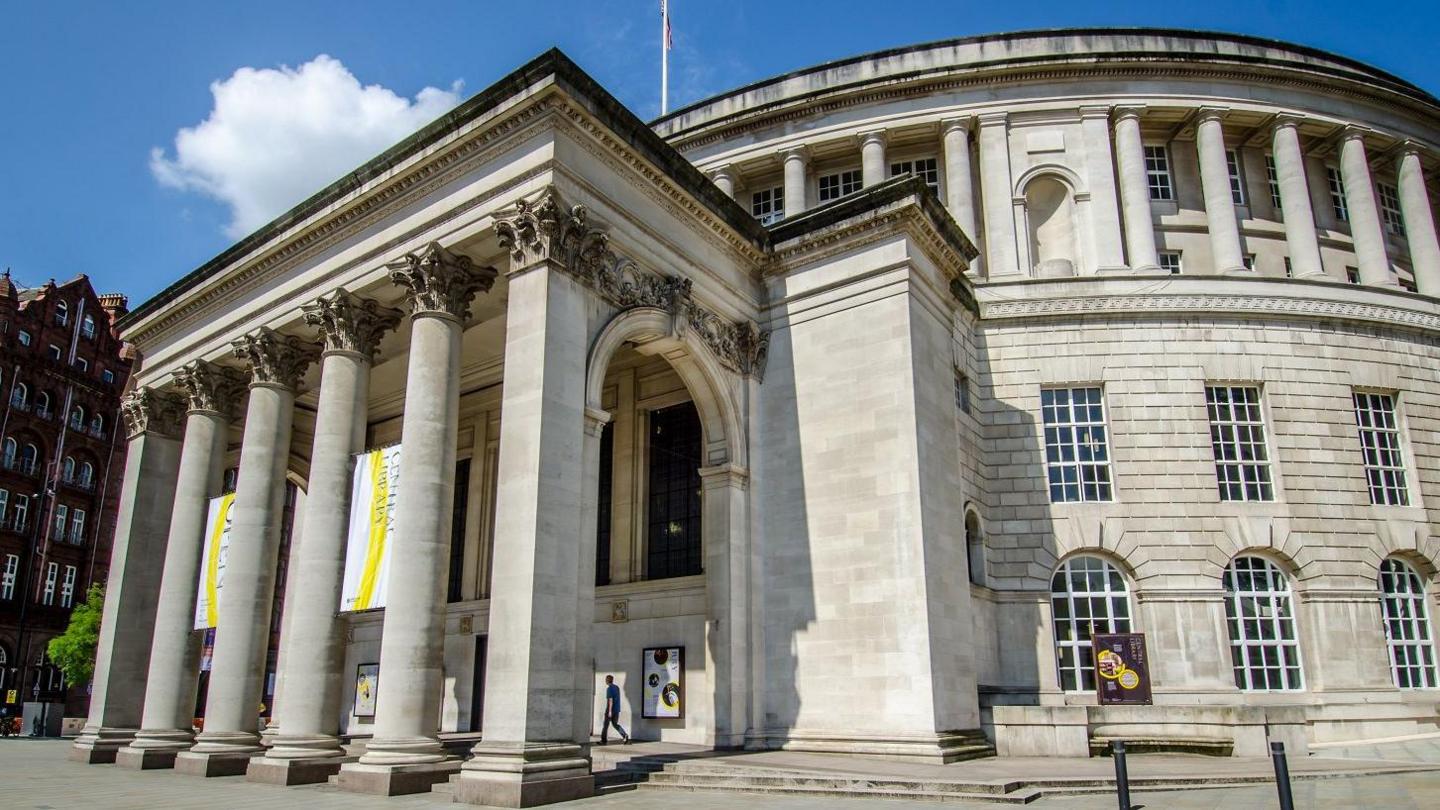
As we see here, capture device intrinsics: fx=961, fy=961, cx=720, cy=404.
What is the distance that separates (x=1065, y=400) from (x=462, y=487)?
728 inches

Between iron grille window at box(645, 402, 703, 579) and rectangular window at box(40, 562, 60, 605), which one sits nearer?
iron grille window at box(645, 402, 703, 579)

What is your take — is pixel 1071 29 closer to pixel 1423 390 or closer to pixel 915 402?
pixel 1423 390

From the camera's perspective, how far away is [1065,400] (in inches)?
1073

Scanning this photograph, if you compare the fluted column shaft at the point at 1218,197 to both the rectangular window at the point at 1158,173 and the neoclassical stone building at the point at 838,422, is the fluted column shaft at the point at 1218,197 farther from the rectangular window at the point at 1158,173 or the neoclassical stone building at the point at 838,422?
the rectangular window at the point at 1158,173

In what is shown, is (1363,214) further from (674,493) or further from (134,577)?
(134,577)

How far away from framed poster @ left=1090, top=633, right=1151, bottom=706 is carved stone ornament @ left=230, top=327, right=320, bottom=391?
65.2ft

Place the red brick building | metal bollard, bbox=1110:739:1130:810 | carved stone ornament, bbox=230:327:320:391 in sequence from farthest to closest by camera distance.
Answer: the red brick building < carved stone ornament, bbox=230:327:320:391 < metal bollard, bbox=1110:739:1130:810

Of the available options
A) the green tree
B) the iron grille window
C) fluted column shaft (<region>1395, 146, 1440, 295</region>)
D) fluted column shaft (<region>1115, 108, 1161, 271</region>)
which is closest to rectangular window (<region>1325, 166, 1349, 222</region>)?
fluted column shaft (<region>1395, 146, 1440, 295</region>)

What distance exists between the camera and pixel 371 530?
64.3 ft

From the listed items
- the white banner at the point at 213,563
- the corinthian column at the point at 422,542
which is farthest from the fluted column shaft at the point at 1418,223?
the white banner at the point at 213,563

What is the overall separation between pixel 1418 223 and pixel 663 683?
94.6ft

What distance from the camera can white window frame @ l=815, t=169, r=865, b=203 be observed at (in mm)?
33656

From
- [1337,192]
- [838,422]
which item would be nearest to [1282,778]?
[838,422]

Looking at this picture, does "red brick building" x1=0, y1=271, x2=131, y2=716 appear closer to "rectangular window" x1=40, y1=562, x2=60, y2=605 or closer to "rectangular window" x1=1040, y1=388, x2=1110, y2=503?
"rectangular window" x1=40, y1=562, x2=60, y2=605
